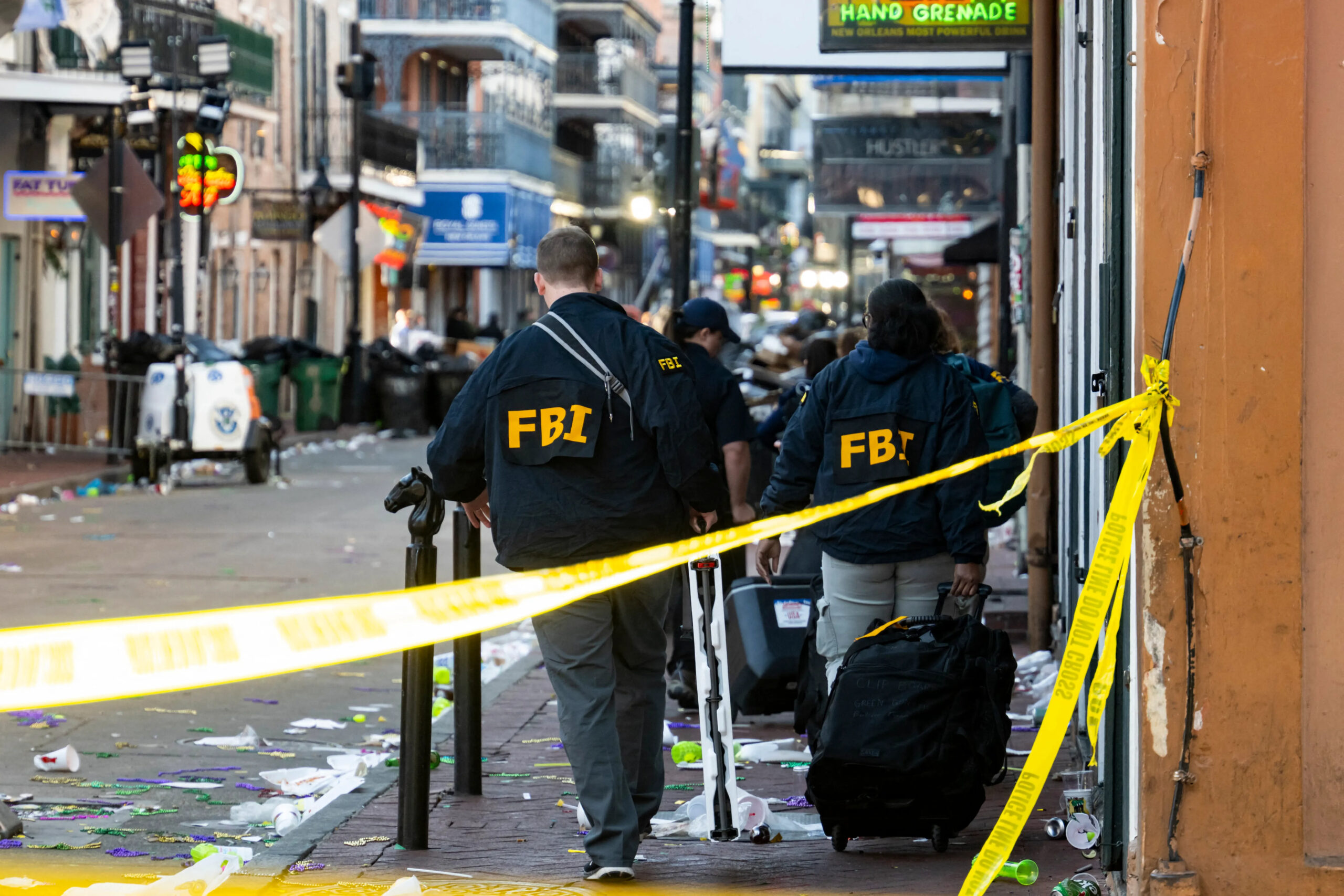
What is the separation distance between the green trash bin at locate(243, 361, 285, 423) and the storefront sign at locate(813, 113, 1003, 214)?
9.29m

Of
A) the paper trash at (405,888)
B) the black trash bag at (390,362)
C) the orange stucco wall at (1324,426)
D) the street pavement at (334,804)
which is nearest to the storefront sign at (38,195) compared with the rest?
the black trash bag at (390,362)

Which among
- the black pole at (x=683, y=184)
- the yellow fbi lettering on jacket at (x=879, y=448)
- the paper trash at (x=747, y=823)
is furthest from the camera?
the black pole at (x=683, y=184)

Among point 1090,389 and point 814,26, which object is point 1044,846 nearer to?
point 1090,389

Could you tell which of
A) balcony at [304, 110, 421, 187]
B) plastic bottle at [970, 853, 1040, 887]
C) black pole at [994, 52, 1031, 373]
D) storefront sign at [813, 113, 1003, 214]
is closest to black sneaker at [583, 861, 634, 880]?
plastic bottle at [970, 853, 1040, 887]

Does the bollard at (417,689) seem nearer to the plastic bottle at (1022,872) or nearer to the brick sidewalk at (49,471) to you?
the plastic bottle at (1022,872)

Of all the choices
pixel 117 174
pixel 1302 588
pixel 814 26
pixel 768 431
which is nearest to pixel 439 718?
pixel 768 431

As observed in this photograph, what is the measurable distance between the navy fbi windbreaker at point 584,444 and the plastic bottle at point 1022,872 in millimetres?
1290

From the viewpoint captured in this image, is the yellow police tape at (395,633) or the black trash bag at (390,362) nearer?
the yellow police tape at (395,633)

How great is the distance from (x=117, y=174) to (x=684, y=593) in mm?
13106

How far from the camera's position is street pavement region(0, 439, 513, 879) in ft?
20.7

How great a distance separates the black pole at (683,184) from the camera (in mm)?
12672

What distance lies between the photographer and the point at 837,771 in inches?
216

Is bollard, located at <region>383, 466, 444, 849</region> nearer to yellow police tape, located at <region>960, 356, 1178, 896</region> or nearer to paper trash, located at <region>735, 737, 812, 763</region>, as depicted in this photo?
paper trash, located at <region>735, 737, 812, 763</region>

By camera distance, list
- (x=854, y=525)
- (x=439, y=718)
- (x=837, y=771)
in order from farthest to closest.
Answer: (x=439, y=718), (x=854, y=525), (x=837, y=771)
